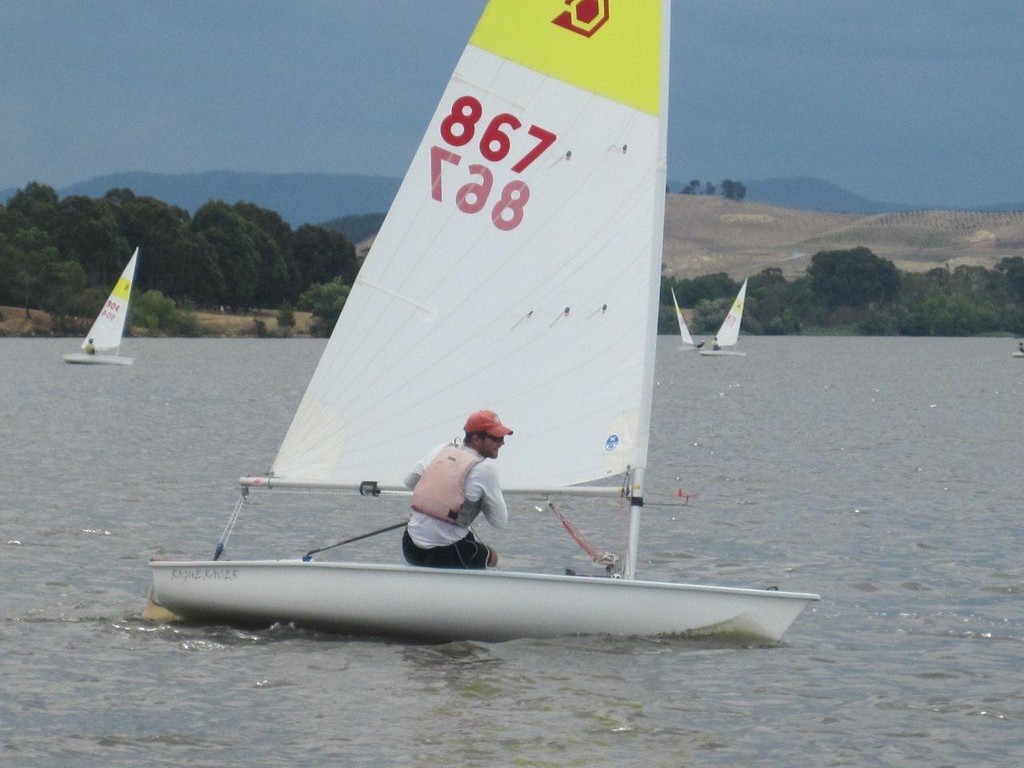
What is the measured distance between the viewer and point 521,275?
11.3 m

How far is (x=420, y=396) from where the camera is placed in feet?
37.1

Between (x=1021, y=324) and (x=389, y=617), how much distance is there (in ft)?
454

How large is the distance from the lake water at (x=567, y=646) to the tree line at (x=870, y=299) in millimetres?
116540

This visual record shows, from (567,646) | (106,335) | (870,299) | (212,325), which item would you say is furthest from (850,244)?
(567,646)

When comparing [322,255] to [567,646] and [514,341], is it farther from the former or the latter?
[567,646]

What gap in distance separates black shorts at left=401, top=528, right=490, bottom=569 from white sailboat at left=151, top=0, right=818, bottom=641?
17 cm

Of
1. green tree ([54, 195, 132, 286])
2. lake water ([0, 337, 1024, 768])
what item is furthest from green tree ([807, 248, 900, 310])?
lake water ([0, 337, 1024, 768])

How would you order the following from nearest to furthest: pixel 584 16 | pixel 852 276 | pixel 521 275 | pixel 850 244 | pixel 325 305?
1. pixel 584 16
2. pixel 521 275
3. pixel 325 305
4. pixel 852 276
5. pixel 850 244

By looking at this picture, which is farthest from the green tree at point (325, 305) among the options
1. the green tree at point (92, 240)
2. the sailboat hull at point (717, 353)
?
the sailboat hull at point (717, 353)

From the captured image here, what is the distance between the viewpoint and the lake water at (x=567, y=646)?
909 cm

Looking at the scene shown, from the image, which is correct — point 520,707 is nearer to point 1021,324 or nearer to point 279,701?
point 279,701

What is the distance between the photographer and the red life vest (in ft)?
34.3

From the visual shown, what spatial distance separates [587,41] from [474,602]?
Answer: 3.47 meters

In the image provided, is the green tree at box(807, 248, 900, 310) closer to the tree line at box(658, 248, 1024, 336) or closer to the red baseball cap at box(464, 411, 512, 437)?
the tree line at box(658, 248, 1024, 336)
